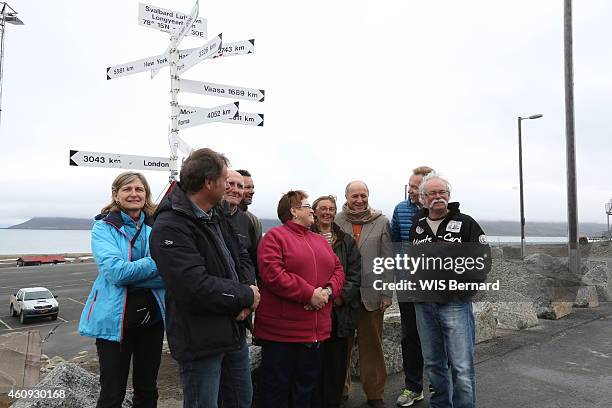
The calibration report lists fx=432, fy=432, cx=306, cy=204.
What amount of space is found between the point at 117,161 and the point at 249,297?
2.68m

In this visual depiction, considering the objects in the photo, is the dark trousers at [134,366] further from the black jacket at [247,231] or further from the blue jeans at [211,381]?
the black jacket at [247,231]

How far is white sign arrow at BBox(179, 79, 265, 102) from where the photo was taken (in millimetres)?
4914

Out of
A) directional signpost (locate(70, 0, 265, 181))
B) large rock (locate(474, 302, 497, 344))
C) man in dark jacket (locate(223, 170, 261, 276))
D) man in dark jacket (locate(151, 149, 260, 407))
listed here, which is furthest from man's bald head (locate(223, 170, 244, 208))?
large rock (locate(474, 302, 497, 344))

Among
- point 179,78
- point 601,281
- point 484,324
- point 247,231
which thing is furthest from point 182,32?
point 601,281

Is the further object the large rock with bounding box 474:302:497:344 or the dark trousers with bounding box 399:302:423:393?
the large rock with bounding box 474:302:497:344

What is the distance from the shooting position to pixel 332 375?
3525 millimetres

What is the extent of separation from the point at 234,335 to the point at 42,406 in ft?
5.22

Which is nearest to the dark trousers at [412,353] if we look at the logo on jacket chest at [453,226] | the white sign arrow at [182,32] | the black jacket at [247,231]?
the logo on jacket chest at [453,226]

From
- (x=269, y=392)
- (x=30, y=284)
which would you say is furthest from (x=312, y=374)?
(x=30, y=284)

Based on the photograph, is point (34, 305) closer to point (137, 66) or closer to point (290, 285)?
point (137, 66)

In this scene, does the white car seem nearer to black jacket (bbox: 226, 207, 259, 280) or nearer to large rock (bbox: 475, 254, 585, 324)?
large rock (bbox: 475, 254, 585, 324)

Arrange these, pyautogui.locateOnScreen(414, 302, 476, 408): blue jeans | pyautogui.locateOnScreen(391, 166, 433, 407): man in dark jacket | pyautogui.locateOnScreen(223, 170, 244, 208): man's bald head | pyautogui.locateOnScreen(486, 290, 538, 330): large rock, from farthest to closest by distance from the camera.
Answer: pyautogui.locateOnScreen(486, 290, 538, 330): large rock → pyautogui.locateOnScreen(391, 166, 433, 407): man in dark jacket → pyautogui.locateOnScreen(223, 170, 244, 208): man's bald head → pyautogui.locateOnScreen(414, 302, 476, 408): blue jeans

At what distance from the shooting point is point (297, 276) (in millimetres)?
2973

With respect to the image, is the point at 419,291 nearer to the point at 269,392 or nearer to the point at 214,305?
the point at 269,392
